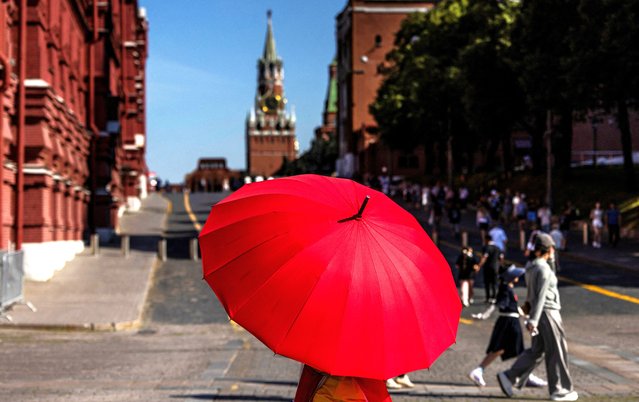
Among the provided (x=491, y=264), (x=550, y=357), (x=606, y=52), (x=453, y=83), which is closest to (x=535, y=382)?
(x=550, y=357)

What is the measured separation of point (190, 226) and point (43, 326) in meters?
28.9

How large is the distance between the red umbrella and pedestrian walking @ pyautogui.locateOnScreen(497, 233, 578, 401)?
17.1 ft

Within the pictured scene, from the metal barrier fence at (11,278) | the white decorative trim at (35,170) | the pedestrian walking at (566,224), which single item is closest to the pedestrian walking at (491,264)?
the metal barrier fence at (11,278)

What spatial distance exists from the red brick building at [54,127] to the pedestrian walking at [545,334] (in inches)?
537

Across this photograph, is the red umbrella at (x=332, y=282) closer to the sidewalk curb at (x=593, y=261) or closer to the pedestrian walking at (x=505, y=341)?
the pedestrian walking at (x=505, y=341)

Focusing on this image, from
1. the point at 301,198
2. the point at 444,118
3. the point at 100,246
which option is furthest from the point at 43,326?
the point at 444,118

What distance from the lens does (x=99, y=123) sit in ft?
123

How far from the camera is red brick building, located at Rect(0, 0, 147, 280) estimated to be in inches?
890

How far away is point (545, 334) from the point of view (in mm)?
10062

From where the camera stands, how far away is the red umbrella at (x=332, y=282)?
176 inches

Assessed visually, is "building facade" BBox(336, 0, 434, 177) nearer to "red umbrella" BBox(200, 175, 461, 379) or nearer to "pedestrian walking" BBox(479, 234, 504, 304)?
"pedestrian walking" BBox(479, 234, 504, 304)

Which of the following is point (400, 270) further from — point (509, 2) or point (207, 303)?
point (509, 2)

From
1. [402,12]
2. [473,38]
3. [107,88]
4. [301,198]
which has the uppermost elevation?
[402,12]

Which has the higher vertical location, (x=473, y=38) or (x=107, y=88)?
(x=473, y=38)
